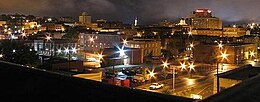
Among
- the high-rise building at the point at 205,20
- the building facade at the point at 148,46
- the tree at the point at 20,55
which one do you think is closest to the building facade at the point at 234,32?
the high-rise building at the point at 205,20

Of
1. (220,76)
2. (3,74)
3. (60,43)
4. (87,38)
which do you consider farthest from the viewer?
(87,38)

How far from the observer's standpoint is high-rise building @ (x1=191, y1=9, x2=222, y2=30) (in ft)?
161

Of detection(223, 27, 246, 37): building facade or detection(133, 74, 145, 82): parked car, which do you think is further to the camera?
detection(223, 27, 246, 37): building facade

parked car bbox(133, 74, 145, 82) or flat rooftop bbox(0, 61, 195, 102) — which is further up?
flat rooftop bbox(0, 61, 195, 102)

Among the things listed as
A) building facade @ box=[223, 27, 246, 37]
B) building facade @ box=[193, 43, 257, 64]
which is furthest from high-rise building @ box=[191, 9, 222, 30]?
building facade @ box=[193, 43, 257, 64]

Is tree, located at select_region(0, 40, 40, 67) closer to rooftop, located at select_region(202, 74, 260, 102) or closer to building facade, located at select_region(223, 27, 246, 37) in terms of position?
rooftop, located at select_region(202, 74, 260, 102)

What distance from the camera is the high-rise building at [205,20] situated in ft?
161

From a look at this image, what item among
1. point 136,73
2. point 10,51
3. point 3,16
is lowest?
point 136,73

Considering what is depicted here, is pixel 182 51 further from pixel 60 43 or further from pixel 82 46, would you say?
pixel 60 43

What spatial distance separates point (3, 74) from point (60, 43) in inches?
666

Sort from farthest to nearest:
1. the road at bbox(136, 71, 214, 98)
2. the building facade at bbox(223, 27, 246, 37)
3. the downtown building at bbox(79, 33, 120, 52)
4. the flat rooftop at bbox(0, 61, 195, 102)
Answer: the building facade at bbox(223, 27, 246, 37) → the downtown building at bbox(79, 33, 120, 52) → the road at bbox(136, 71, 214, 98) → the flat rooftop at bbox(0, 61, 195, 102)

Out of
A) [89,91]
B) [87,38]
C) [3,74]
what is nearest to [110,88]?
[89,91]

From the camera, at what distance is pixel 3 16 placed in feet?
164

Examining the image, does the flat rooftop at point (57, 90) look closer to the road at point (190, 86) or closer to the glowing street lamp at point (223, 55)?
the road at point (190, 86)
